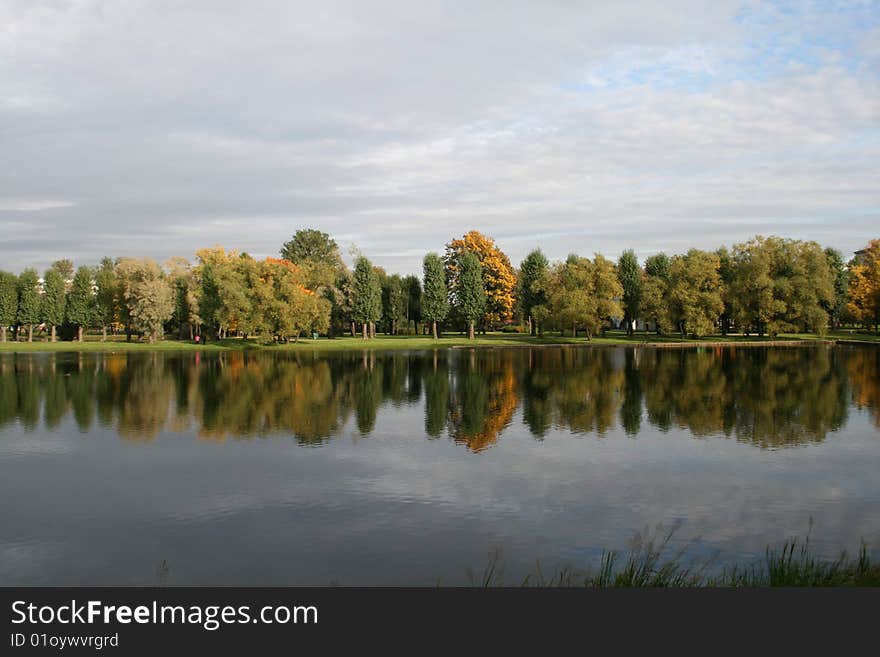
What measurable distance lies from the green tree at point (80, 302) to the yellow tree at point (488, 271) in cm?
4654

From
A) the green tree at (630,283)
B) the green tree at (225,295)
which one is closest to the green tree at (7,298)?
the green tree at (225,295)

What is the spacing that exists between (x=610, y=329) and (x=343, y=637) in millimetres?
117840

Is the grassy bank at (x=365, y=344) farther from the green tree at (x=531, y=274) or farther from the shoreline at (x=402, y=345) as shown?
the green tree at (x=531, y=274)

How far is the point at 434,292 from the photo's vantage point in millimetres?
86062

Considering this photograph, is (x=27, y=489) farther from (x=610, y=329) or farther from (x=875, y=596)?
(x=610, y=329)

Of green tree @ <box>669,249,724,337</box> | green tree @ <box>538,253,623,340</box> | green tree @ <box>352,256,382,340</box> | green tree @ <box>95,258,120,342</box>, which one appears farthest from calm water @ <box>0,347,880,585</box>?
green tree @ <box>95,258,120,342</box>

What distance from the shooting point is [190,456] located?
19562 mm

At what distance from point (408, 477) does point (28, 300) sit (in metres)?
84.0

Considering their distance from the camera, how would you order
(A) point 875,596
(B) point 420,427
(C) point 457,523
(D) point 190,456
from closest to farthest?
(A) point 875,596 → (C) point 457,523 → (D) point 190,456 → (B) point 420,427

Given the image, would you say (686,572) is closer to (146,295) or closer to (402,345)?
(402,345)

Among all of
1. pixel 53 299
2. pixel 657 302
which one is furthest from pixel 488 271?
pixel 53 299

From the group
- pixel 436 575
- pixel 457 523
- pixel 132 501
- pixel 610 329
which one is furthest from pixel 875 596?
pixel 610 329

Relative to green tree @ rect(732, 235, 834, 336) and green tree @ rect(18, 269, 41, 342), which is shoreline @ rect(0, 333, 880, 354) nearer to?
green tree @ rect(732, 235, 834, 336)

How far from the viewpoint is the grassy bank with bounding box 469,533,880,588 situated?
30.0 ft
